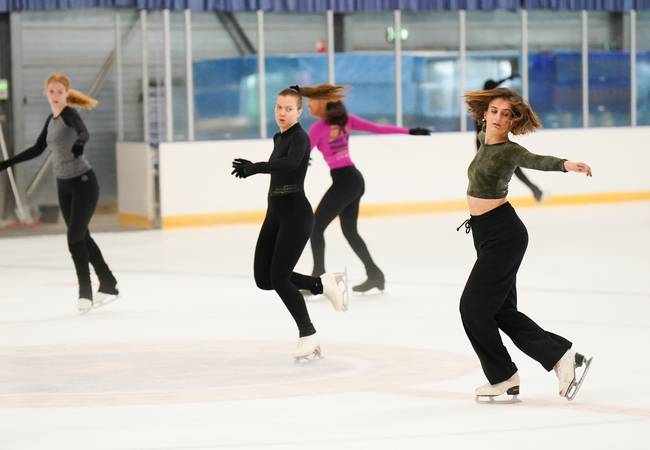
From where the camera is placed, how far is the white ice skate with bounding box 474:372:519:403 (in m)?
5.17

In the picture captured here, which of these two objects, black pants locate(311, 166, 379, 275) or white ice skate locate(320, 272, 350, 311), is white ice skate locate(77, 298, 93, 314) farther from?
white ice skate locate(320, 272, 350, 311)

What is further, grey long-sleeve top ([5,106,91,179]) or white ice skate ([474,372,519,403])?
grey long-sleeve top ([5,106,91,179])

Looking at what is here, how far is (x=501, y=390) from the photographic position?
203 inches

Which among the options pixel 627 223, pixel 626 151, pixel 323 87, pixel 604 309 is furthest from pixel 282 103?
pixel 626 151

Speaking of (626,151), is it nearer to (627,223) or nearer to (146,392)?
(627,223)

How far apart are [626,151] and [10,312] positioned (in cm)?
1101

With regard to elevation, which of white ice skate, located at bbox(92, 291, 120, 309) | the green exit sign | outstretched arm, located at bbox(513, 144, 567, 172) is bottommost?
white ice skate, located at bbox(92, 291, 120, 309)

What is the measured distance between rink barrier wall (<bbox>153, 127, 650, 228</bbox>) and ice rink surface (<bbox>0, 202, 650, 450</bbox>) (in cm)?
346

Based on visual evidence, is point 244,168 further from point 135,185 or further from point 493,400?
point 135,185

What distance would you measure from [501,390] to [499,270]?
46cm

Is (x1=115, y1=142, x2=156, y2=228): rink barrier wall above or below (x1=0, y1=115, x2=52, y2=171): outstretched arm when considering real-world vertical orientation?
below

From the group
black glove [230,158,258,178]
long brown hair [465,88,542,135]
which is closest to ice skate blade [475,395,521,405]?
long brown hair [465,88,542,135]

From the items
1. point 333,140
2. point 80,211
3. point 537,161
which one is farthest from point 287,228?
point 333,140

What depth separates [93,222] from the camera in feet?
53.2
